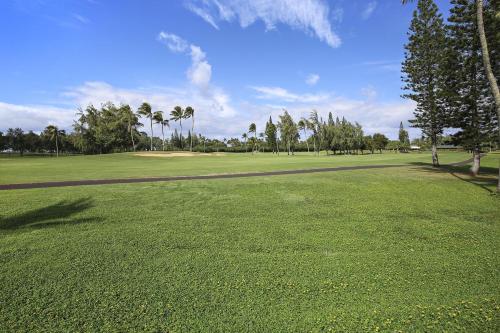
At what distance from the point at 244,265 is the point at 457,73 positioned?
2561 centimetres

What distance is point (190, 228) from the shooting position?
8836 mm

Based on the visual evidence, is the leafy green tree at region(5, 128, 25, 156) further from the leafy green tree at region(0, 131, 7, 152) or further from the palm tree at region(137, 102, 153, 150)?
the palm tree at region(137, 102, 153, 150)

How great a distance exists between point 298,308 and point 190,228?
189 inches

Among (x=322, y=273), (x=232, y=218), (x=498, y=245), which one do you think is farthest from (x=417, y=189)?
(x=322, y=273)

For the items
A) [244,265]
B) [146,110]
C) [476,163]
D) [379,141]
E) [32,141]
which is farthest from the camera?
[379,141]

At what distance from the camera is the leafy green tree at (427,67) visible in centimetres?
2800

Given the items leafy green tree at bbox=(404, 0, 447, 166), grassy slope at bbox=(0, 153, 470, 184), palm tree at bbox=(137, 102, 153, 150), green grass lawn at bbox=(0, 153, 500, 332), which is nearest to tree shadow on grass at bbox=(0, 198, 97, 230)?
green grass lawn at bbox=(0, 153, 500, 332)

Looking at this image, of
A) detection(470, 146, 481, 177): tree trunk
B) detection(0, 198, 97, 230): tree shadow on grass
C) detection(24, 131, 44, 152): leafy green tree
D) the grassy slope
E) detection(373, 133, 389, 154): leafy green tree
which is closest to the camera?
detection(0, 198, 97, 230): tree shadow on grass

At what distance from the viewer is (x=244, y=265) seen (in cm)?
639

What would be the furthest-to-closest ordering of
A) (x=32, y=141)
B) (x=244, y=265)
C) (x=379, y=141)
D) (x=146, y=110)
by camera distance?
(x=379, y=141)
(x=32, y=141)
(x=146, y=110)
(x=244, y=265)

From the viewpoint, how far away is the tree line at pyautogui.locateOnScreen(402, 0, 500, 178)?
20936mm

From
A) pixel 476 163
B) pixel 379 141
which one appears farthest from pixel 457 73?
pixel 379 141

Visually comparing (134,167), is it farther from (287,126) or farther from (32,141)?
(32,141)

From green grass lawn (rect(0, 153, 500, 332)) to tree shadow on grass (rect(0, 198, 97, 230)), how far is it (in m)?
0.05
